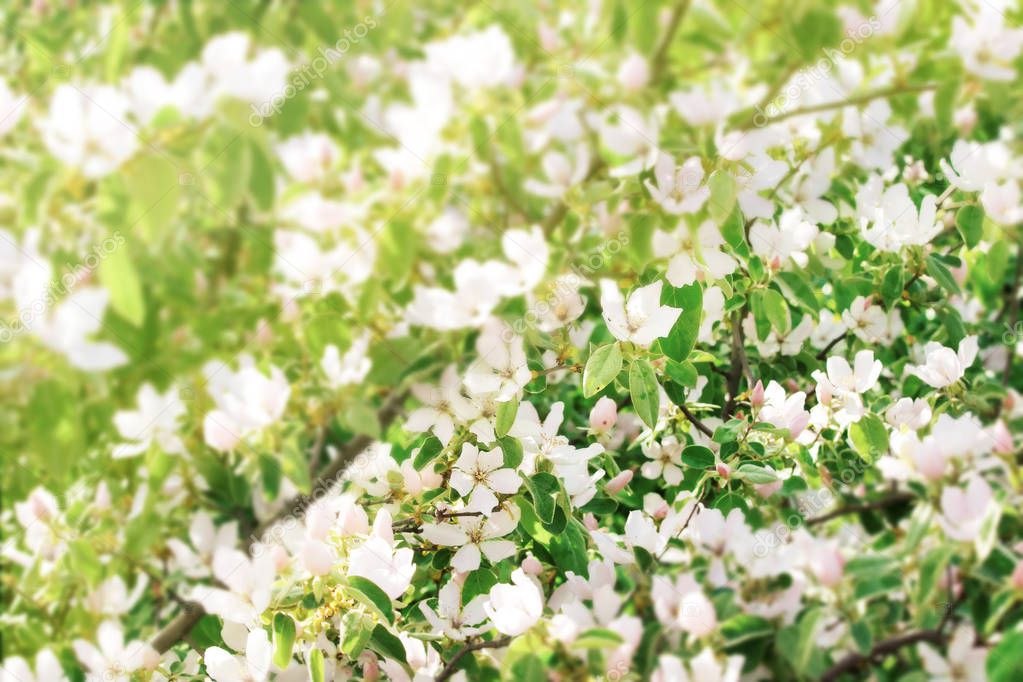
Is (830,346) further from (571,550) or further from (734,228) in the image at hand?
(571,550)

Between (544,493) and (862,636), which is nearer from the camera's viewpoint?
(862,636)

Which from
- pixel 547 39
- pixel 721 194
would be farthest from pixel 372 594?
pixel 547 39

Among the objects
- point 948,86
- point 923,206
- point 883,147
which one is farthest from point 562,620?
point 948,86

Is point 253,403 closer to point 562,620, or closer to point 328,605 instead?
point 328,605

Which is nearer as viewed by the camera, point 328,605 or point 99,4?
point 328,605

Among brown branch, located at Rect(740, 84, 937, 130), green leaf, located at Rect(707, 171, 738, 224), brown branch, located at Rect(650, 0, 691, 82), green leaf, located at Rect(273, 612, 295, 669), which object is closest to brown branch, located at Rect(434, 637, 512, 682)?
green leaf, located at Rect(273, 612, 295, 669)

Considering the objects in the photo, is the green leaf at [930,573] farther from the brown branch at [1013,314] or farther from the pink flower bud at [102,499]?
the pink flower bud at [102,499]
